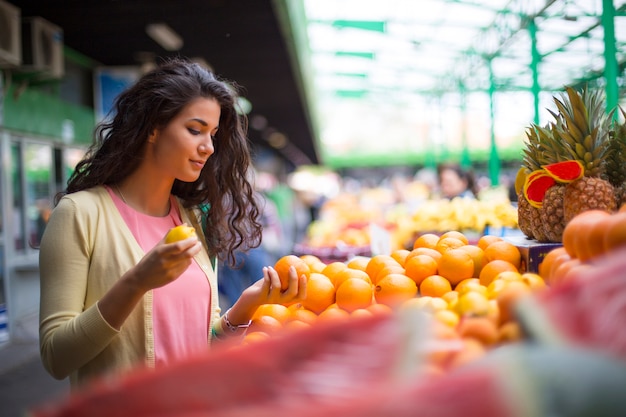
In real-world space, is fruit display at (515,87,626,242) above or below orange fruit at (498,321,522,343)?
above

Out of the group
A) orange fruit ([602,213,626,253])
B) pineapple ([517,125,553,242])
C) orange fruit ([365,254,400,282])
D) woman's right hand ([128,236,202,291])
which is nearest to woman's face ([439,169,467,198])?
pineapple ([517,125,553,242])

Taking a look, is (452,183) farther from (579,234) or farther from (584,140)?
(579,234)

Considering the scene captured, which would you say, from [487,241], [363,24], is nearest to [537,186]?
[487,241]

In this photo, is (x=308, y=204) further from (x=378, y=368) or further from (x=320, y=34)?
(x=378, y=368)

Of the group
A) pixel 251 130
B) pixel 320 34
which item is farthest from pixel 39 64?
pixel 251 130

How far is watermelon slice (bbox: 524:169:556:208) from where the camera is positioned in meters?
2.20

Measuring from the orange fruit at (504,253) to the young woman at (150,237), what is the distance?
76 centimetres

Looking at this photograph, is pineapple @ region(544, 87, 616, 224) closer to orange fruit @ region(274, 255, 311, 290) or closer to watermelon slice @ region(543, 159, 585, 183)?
watermelon slice @ region(543, 159, 585, 183)

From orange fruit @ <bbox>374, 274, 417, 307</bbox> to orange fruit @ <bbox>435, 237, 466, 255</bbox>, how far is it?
0.31m

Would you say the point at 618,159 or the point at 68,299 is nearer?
the point at 68,299

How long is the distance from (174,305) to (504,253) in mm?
1271

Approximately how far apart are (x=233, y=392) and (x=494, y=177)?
11.8 meters

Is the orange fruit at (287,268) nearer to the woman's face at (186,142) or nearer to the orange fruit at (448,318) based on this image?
the woman's face at (186,142)

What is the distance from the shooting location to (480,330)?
113cm
